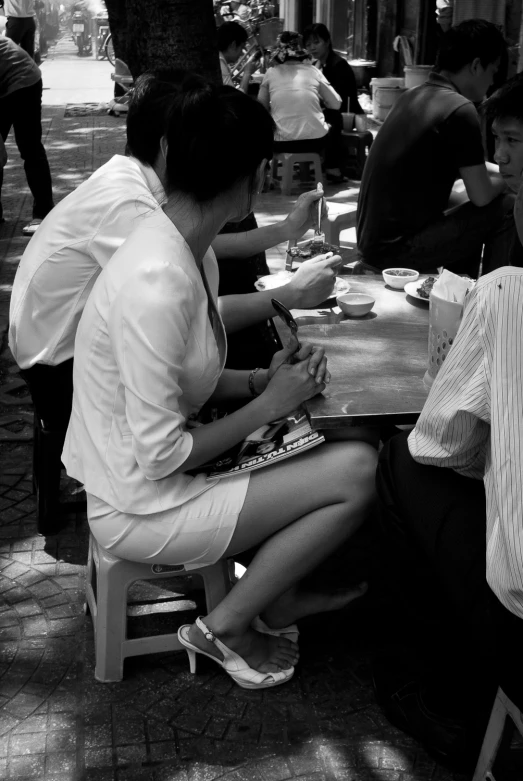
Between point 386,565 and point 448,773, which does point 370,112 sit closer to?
point 386,565

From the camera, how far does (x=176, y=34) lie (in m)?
A: 3.78

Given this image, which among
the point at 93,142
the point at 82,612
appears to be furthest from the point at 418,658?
the point at 93,142

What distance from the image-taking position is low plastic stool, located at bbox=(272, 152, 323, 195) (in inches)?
320

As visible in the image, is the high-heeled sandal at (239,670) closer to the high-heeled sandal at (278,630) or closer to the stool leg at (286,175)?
the high-heeled sandal at (278,630)

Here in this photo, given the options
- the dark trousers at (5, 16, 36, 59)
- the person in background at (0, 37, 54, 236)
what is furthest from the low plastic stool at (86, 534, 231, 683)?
the dark trousers at (5, 16, 36, 59)

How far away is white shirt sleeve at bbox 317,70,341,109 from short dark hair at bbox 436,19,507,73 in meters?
4.18

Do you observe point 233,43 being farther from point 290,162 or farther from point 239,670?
point 239,670

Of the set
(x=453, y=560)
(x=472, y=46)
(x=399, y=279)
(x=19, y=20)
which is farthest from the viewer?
(x=19, y=20)

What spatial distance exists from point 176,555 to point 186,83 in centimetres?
118

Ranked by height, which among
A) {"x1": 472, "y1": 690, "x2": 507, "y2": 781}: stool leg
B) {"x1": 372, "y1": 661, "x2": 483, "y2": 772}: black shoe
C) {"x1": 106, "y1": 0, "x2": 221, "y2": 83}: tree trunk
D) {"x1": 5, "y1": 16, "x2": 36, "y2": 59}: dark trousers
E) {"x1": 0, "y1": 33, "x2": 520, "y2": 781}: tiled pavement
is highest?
{"x1": 5, "y1": 16, "x2": 36, "y2": 59}: dark trousers

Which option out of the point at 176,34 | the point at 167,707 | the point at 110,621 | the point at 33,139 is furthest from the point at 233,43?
the point at 167,707

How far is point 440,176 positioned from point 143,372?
2.50m

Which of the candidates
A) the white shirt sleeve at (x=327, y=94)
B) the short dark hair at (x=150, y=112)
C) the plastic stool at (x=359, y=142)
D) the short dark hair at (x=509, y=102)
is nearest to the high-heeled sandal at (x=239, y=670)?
the short dark hair at (x=150, y=112)

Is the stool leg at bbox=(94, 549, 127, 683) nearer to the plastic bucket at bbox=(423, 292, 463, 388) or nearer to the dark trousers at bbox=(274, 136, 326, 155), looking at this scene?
the plastic bucket at bbox=(423, 292, 463, 388)
